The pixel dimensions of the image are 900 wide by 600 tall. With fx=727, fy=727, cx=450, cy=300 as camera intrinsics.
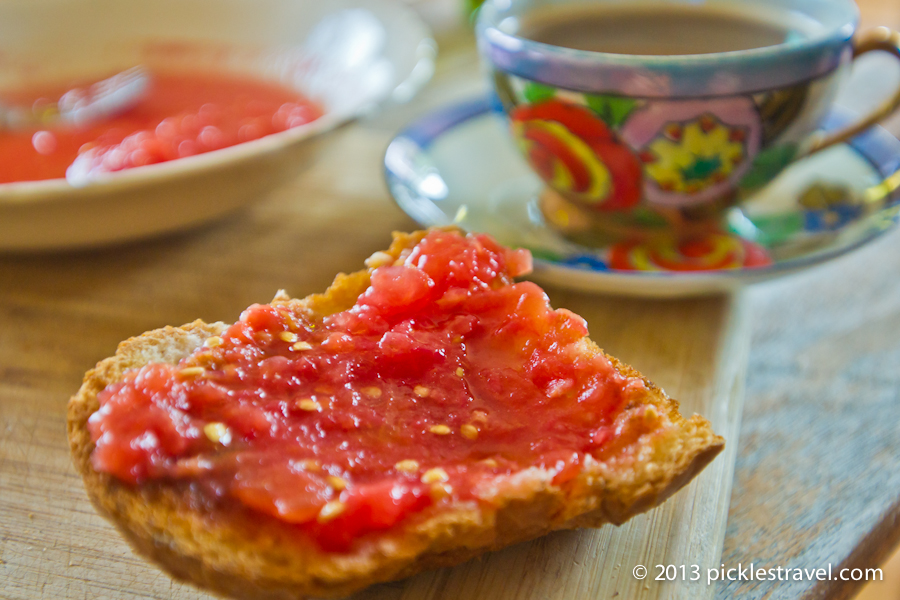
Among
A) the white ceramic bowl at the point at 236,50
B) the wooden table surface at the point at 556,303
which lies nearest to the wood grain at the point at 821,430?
the wooden table surface at the point at 556,303

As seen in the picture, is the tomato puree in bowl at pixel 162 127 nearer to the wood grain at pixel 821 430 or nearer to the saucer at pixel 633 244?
the saucer at pixel 633 244

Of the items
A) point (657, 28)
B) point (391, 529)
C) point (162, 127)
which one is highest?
point (657, 28)

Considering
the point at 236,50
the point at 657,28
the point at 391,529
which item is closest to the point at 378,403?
the point at 391,529

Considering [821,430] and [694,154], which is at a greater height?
[694,154]

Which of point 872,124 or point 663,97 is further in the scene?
point 872,124

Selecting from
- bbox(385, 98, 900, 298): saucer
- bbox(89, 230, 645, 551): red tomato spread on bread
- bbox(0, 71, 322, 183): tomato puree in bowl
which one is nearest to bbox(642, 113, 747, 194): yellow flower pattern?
bbox(385, 98, 900, 298): saucer

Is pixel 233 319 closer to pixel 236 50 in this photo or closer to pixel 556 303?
pixel 556 303
